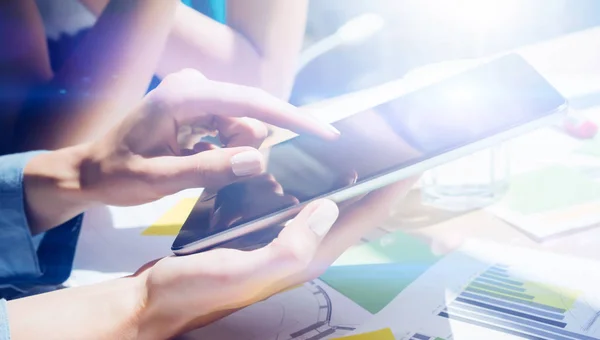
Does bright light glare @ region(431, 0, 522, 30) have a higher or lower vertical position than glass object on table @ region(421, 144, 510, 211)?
higher

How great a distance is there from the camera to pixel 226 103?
1.06 ft

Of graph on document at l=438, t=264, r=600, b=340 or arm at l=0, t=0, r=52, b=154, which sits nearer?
graph on document at l=438, t=264, r=600, b=340

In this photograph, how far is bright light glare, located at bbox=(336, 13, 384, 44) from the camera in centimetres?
47

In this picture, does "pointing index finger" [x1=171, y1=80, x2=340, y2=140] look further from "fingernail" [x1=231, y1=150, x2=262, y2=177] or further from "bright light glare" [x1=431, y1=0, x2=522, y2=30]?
"bright light glare" [x1=431, y1=0, x2=522, y2=30]

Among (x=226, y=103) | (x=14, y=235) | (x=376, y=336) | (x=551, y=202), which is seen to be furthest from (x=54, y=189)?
(x=551, y=202)

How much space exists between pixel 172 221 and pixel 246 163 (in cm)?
14

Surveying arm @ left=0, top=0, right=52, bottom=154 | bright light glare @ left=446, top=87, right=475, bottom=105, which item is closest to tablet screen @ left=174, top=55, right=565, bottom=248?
bright light glare @ left=446, top=87, right=475, bottom=105

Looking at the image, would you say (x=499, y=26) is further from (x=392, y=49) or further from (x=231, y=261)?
(x=231, y=261)

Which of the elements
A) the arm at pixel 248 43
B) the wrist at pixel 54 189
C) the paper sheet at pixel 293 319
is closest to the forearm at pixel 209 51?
the arm at pixel 248 43

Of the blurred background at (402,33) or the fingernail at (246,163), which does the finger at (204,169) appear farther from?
the blurred background at (402,33)

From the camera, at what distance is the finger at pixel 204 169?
11.7 inches

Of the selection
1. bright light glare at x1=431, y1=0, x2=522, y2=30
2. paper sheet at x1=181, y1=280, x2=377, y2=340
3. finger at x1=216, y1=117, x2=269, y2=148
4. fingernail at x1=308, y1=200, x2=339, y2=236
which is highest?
bright light glare at x1=431, y1=0, x2=522, y2=30

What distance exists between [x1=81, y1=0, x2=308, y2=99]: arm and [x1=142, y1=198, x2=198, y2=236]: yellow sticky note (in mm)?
117

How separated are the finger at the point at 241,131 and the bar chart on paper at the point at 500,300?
0.49ft
